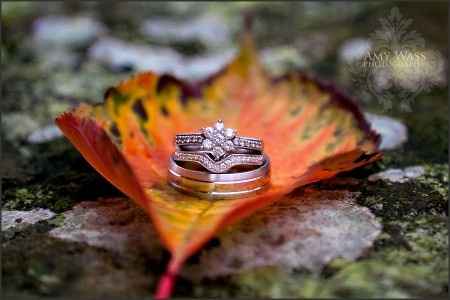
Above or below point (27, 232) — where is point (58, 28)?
above

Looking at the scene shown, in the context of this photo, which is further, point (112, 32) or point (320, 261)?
point (112, 32)

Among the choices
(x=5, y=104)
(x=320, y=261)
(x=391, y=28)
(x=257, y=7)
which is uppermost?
(x=257, y=7)

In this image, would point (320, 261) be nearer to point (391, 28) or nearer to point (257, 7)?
point (391, 28)

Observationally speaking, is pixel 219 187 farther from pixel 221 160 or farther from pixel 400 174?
pixel 400 174

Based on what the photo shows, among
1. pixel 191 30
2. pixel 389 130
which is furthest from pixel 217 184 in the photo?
pixel 191 30

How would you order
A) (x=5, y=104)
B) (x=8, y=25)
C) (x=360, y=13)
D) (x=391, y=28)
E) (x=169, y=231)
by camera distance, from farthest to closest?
(x=360, y=13) → (x=8, y=25) → (x=5, y=104) → (x=391, y=28) → (x=169, y=231)

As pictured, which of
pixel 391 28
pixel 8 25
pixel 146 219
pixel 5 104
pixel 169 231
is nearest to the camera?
pixel 169 231

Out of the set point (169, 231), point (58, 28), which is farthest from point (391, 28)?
point (58, 28)
